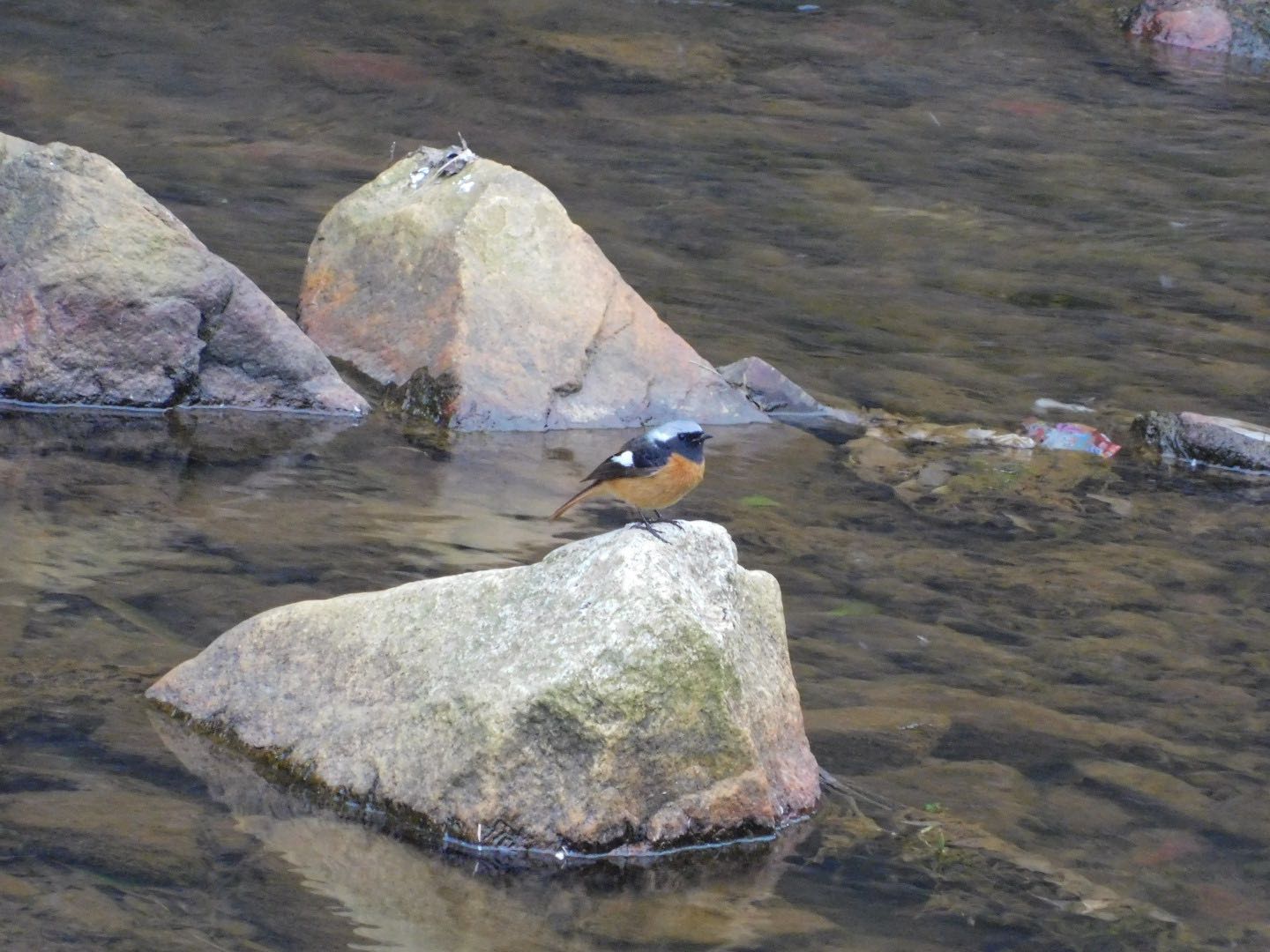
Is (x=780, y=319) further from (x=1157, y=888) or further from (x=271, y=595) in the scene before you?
(x=1157, y=888)

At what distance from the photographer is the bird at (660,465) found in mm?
5676

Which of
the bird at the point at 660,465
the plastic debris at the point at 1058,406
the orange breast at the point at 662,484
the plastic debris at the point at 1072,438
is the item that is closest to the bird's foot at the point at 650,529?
the bird at the point at 660,465

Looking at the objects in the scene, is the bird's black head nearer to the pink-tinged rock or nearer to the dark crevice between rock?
the dark crevice between rock

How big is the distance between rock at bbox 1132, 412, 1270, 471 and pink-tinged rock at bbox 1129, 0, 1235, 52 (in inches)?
406

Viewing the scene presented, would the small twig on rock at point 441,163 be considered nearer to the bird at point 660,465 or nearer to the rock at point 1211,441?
the rock at point 1211,441

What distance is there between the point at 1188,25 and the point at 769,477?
12118mm

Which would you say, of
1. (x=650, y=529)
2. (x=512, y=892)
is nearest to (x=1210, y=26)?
(x=650, y=529)

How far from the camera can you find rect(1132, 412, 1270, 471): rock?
912 cm

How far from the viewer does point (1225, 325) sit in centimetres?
1145

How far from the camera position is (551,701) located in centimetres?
501

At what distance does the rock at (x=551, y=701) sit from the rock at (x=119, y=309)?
132 inches

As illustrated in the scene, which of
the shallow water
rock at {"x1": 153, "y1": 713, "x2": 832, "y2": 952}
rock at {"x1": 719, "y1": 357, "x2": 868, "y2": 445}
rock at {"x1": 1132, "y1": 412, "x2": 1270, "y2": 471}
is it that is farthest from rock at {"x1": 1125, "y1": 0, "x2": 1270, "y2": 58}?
rock at {"x1": 153, "y1": 713, "x2": 832, "y2": 952}

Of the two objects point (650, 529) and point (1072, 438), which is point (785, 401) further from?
point (650, 529)

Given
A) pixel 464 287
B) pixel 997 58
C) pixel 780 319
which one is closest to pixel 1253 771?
pixel 464 287
